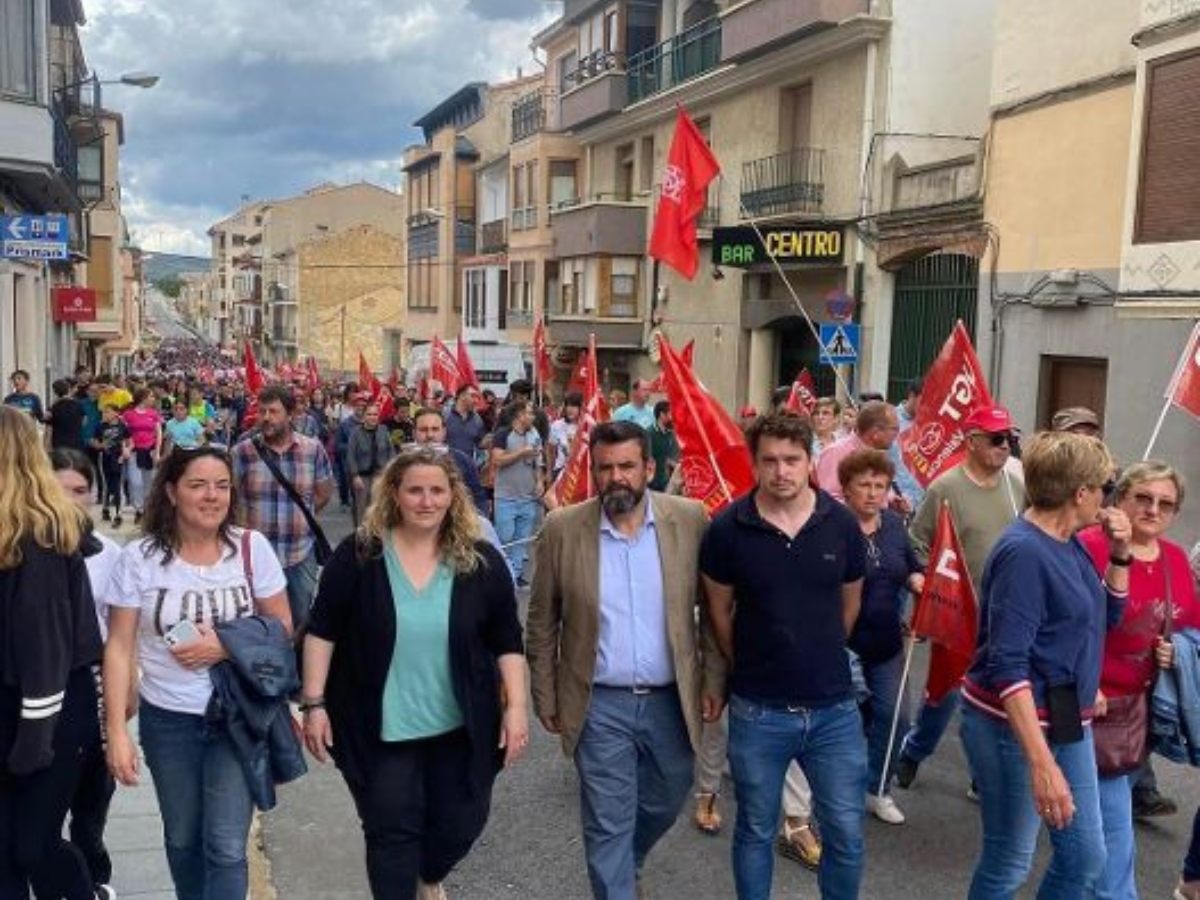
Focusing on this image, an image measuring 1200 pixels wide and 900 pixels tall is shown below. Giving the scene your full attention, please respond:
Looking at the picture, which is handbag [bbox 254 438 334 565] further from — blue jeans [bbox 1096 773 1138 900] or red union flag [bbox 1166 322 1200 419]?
red union flag [bbox 1166 322 1200 419]

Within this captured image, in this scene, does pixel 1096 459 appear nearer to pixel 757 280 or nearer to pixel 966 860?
pixel 966 860

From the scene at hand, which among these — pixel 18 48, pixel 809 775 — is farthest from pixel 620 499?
pixel 18 48

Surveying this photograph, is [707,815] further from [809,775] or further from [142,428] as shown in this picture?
[142,428]

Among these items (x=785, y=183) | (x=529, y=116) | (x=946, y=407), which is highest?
(x=529, y=116)

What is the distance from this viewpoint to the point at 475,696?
386cm

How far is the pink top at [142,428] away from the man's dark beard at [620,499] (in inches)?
451

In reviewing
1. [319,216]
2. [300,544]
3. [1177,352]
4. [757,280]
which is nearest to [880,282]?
[757,280]

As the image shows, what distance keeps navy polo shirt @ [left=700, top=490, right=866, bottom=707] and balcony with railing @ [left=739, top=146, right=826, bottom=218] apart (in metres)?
15.8

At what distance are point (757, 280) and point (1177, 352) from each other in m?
12.1

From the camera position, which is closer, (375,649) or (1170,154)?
(375,649)

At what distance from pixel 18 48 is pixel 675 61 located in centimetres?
1458

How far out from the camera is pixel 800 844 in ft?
16.5

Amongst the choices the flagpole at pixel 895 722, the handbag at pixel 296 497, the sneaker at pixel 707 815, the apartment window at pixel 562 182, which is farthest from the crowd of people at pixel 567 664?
the apartment window at pixel 562 182

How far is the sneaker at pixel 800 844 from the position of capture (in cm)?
498
